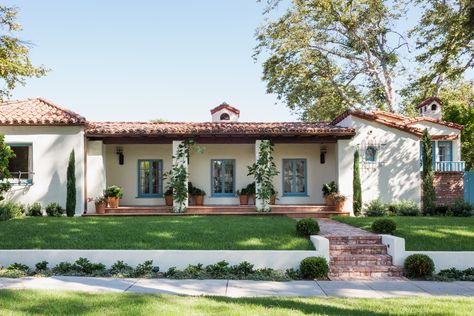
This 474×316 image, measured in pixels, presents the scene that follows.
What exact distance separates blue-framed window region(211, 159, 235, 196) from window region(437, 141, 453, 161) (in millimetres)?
10013

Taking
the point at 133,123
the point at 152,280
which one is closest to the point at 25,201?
the point at 133,123

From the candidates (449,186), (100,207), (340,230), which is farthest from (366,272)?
(100,207)

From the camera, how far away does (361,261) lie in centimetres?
942

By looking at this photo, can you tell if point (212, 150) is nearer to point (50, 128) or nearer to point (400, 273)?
point (50, 128)

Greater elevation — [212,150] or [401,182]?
[212,150]

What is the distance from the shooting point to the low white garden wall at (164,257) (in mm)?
8938

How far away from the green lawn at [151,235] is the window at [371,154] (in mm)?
6164

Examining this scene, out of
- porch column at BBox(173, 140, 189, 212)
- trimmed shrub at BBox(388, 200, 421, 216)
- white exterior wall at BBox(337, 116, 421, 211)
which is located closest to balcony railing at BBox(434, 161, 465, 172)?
white exterior wall at BBox(337, 116, 421, 211)

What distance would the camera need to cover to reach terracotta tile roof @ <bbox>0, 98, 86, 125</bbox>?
50.0ft

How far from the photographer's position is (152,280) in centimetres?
809

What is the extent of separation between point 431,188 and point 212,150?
9.27m

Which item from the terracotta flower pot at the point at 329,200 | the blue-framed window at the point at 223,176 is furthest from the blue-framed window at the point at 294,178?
the blue-framed window at the point at 223,176

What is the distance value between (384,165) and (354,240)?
7476 millimetres

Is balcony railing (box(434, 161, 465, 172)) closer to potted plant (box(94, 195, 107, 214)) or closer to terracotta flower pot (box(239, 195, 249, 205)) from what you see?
terracotta flower pot (box(239, 195, 249, 205))
